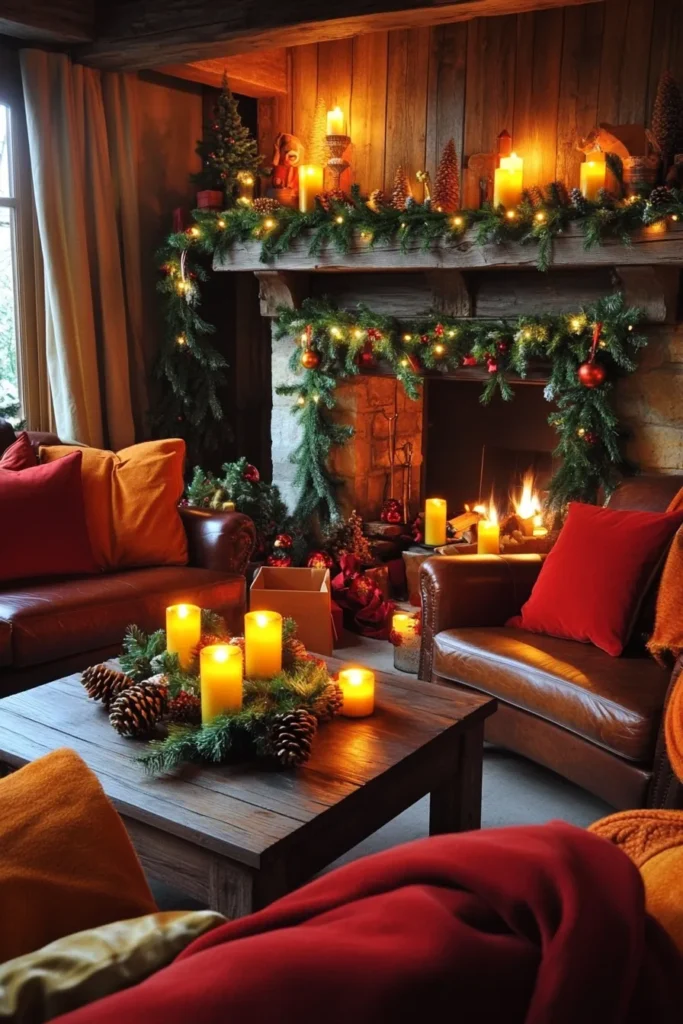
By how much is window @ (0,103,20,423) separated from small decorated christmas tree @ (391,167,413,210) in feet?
5.32

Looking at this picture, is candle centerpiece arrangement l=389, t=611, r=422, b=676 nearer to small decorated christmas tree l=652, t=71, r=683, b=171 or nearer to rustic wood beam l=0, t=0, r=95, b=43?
small decorated christmas tree l=652, t=71, r=683, b=171

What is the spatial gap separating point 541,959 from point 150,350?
4415 millimetres

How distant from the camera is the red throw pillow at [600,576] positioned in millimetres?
2670

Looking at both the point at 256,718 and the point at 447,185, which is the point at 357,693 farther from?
the point at 447,185

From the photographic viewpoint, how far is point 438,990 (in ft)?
1.83

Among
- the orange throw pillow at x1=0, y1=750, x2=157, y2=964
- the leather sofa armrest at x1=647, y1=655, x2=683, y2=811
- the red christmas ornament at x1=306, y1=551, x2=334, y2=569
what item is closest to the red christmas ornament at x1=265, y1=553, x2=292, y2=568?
the red christmas ornament at x1=306, y1=551, x2=334, y2=569

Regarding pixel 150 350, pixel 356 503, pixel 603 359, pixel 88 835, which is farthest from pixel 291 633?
pixel 150 350

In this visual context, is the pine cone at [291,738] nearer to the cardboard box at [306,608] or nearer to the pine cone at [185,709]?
the pine cone at [185,709]

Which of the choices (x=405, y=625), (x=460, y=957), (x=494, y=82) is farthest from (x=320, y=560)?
(x=460, y=957)

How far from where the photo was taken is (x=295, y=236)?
160 inches

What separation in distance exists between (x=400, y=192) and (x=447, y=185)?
21cm

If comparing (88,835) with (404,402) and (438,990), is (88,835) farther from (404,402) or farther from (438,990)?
(404,402)

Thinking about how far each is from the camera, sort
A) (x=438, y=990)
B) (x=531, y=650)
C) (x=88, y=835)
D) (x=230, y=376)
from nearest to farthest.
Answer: (x=438, y=990), (x=88, y=835), (x=531, y=650), (x=230, y=376)

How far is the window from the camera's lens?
164 inches
